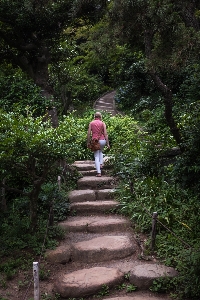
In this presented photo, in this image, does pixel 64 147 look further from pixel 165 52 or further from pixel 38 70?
pixel 38 70

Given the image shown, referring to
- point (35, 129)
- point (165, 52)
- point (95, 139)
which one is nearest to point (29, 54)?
point (95, 139)

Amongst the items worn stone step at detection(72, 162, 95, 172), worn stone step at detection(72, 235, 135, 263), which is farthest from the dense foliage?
worn stone step at detection(72, 162, 95, 172)

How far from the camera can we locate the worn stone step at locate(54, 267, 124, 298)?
4.80 metres

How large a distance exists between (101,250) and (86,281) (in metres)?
0.87

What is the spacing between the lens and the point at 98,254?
572 centimetres

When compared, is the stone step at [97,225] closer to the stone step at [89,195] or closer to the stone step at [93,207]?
the stone step at [93,207]

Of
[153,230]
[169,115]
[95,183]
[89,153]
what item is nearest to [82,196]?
[95,183]

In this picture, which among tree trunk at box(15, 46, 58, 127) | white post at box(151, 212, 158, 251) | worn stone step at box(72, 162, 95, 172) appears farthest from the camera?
tree trunk at box(15, 46, 58, 127)

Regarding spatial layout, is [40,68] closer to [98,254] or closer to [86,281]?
[98,254]

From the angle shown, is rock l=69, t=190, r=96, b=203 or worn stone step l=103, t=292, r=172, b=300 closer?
worn stone step l=103, t=292, r=172, b=300

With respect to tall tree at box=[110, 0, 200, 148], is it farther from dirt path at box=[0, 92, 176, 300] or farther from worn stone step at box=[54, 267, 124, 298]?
worn stone step at box=[54, 267, 124, 298]

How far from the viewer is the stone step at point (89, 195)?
7812 millimetres

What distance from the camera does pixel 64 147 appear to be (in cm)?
568

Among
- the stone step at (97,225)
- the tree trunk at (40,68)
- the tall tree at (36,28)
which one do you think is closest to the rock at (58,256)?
the stone step at (97,225)
